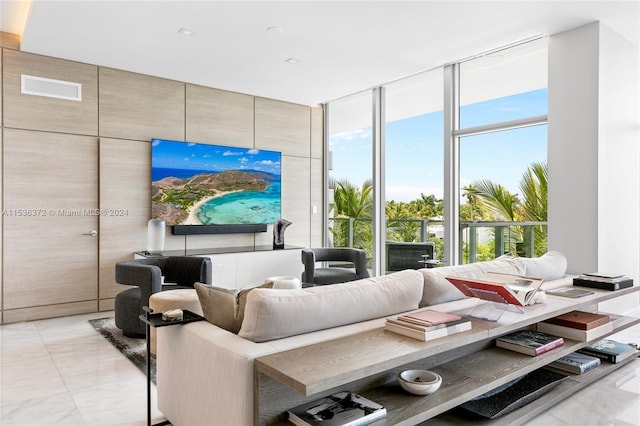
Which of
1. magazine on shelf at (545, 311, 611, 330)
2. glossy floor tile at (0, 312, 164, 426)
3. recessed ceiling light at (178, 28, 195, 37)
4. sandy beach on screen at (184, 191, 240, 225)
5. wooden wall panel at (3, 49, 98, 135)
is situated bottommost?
glossy floor tile at (0, 312, 164, 426)

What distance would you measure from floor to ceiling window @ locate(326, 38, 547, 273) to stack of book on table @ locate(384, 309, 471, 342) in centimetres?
306

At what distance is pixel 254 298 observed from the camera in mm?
1759

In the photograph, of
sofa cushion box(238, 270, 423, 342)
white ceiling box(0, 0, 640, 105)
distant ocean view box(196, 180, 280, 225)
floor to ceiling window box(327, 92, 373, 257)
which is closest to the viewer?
sofa cushion box(238, 270, 423, 342)

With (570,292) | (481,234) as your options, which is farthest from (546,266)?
(481,234)

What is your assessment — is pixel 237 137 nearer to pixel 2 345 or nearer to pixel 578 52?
pixel 2 345

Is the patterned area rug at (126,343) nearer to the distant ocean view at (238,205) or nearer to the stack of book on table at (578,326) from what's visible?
the distant ocean view at (238,205)

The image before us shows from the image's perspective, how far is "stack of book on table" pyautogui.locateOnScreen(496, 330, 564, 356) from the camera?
7.80 feet

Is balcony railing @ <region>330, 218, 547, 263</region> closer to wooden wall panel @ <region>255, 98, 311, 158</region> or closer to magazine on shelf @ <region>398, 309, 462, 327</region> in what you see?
wooden wall panel @ <region>255, 98, 311, 158</region>

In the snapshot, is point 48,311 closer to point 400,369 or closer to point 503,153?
point 400,369

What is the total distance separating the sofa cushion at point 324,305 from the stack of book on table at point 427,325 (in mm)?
172

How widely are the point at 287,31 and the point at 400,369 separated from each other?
318 centimetres

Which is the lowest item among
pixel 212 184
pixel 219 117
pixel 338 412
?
pixel 338 412

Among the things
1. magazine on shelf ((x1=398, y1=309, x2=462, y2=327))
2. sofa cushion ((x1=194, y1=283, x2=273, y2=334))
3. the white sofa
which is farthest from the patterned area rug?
magazine on shelf ((x1=398, y1=309, x2=462, y2=327))

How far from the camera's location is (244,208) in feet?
19.9
